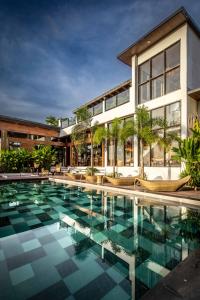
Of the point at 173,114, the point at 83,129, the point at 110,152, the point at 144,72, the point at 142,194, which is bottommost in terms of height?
the point at 142,194

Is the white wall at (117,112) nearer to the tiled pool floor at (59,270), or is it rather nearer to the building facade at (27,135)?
the building facade at (27,135)

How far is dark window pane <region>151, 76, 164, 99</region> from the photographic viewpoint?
40.9 ft

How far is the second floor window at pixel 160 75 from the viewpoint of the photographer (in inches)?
462

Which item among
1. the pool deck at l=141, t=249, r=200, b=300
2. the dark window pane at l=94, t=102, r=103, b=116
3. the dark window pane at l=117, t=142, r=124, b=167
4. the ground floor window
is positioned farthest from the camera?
the ground floor window

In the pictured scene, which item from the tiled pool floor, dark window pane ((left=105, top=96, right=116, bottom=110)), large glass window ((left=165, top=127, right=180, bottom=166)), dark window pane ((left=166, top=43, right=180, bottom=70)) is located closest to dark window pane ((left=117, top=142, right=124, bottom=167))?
dark window pane ((left=105, top=96, right=116, bottom=110))

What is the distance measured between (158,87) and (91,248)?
39.3 ft

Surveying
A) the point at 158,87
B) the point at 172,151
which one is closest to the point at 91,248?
the point at 172,151

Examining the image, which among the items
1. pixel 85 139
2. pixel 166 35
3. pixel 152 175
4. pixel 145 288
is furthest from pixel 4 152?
pixel 145 288

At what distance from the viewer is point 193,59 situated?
11.5 meters

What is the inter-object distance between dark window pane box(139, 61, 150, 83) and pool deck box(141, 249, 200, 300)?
520 inches

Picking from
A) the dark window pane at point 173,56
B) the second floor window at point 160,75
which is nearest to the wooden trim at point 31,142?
the second floor window at point 160,75

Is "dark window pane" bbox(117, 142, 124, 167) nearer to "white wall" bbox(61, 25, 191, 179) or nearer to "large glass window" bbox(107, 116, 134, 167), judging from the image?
"large glass window" bbox(107, 116, 134, 167)

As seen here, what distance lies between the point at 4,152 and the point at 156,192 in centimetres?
1449

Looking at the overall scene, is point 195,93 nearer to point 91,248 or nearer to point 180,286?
point 91,248
